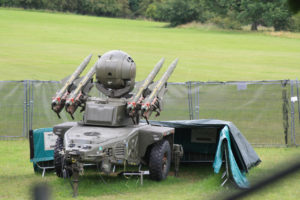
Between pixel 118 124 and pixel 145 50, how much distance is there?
1512 inches

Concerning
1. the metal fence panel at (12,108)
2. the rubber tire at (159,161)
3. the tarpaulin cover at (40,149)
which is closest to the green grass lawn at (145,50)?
the metal fence panel at (12,108)

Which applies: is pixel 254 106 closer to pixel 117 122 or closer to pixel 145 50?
pixel 117 122

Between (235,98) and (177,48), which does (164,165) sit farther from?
(177,48)

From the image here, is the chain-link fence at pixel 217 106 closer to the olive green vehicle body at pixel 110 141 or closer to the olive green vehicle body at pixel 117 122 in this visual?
the olive green vehicle body at pixel 117 122

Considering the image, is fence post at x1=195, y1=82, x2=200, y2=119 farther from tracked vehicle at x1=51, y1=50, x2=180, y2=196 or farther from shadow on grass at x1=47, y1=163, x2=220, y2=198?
tracked vehicle at x1=51, y1=50, x2=180, y2=196

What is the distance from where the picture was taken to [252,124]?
18672 mm

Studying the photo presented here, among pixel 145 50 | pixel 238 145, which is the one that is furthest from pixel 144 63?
pixel 238 145

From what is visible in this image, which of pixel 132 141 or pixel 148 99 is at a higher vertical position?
pixel 148 99

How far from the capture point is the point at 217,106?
19578 mm

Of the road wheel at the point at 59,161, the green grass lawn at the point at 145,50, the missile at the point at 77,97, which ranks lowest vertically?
the green grass lawn at the point at 145,50

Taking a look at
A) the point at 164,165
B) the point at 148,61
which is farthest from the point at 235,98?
the point at 148,61

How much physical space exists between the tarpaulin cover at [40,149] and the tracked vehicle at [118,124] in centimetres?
78

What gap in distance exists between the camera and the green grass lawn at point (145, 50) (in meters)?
36.9

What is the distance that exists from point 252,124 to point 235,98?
1033 millimetres
